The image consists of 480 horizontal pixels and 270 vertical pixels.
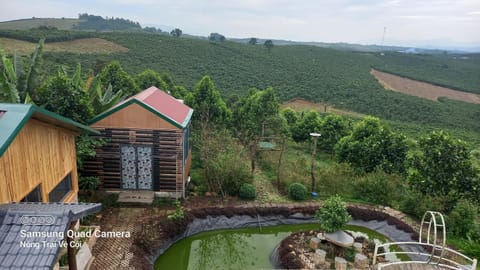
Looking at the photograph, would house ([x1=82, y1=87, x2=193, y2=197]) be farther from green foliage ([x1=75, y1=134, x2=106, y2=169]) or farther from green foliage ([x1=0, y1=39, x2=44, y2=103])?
green foliage ([x1=0, y1=39, x2=44, y2=103])

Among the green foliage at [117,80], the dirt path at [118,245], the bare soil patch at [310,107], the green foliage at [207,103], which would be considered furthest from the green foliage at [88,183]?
the bare soil patch at [310,107]

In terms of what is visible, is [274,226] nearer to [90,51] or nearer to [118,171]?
[118,171]

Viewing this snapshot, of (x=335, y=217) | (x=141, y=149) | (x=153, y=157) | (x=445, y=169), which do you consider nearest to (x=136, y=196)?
(x=153, y=157)

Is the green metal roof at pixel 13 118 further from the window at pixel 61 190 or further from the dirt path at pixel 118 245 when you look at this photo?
the dirt path at pixel 118 245

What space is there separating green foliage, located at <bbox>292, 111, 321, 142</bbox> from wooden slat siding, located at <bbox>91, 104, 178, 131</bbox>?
1055 cm

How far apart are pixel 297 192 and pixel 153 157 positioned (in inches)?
201

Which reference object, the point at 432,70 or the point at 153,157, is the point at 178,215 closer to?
the point at 153,157

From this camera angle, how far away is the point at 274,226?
10297 millimetres

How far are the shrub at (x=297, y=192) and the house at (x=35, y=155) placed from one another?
276 inches

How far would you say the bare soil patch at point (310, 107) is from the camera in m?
31.2

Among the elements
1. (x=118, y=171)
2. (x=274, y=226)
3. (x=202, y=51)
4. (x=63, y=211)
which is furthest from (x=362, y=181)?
(x=202, y=51)

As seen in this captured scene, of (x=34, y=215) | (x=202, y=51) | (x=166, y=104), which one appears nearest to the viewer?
(x=34, y=215)

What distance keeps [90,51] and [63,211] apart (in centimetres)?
3195

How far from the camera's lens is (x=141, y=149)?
1011cm
